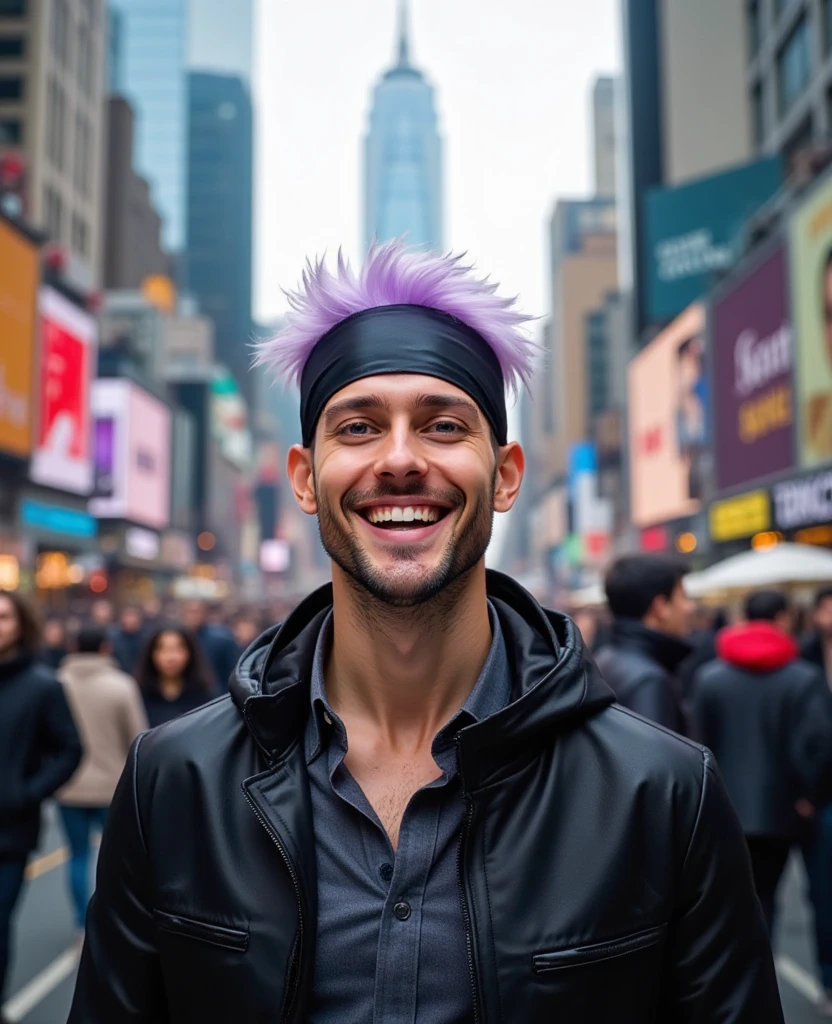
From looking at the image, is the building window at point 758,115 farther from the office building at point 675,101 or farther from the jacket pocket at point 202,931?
the jacket pocket at point 202,931

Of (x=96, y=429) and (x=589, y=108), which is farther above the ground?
(x=589, y=108)

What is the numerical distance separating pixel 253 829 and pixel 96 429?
5909 cm

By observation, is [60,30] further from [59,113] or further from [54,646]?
[54,646]

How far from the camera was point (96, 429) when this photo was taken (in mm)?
58625

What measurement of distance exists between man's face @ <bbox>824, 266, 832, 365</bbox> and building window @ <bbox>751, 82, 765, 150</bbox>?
20.6m

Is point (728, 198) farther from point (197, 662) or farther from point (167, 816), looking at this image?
point (167, 816)

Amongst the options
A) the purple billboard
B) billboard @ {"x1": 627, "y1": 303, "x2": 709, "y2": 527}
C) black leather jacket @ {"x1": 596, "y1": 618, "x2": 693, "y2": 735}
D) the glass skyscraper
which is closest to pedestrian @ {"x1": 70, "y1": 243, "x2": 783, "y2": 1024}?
black leather jacket @ {"x1": 596, "y1": 618, "x2": 693, "y2": 735}

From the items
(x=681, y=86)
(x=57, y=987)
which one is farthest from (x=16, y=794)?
(x=681, y=86)

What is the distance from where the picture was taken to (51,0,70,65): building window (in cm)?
5722

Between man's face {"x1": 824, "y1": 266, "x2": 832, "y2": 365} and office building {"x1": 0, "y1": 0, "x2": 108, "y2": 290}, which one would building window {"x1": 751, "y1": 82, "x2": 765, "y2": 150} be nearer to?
man's face {"x1": 824, "y1": 266, "x2": 832, "y2": 365}

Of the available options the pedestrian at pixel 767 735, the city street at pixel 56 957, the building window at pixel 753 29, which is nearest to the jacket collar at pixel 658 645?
the pedestrian at pixel 767 735

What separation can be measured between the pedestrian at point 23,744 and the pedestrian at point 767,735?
136 inches

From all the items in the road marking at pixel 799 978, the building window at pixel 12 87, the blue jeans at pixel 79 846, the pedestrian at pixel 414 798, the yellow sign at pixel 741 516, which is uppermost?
the building window at pixel 12 87

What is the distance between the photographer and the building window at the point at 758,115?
37031 mm
